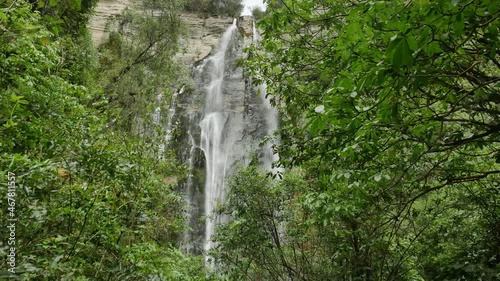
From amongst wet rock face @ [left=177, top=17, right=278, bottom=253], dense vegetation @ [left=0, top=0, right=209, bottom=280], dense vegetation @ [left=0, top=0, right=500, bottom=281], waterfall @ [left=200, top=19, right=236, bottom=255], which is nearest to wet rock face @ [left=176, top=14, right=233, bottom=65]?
wet rock face @ [left=177, top=17, right=278, bottom=253]

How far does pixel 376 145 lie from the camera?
2352mm

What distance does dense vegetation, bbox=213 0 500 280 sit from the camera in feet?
5.98

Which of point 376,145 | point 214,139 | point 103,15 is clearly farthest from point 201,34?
point 376,145

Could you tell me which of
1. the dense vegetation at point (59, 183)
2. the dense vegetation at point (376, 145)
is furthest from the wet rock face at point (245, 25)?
the dense vegetation at point (59, 183)

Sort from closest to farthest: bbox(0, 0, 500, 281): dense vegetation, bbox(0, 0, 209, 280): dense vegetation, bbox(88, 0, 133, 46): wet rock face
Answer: bbox(0, 0, 500, 281): dense vegetation < bbox(0, 0, 209, 280): dense vegetation < bbox(88, 0, 133, 46): wet rock face

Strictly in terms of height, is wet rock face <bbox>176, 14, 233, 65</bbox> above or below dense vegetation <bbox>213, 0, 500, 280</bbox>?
above

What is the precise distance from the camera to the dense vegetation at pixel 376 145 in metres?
1.82

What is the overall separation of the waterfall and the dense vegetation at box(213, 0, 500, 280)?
701cm

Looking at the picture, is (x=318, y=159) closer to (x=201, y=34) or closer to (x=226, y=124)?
(x=226, y=124)

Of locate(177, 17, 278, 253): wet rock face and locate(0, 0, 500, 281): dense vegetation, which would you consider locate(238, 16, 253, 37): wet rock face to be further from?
locate(0, 0, 500, 281): dense vegetation

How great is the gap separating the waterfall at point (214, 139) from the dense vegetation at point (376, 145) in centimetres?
701

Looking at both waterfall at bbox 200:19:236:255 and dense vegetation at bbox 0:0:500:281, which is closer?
dense vegetation at bbox 0:0:500:281

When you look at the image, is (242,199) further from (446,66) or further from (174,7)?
(174,7)

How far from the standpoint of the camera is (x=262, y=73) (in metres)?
4.75
